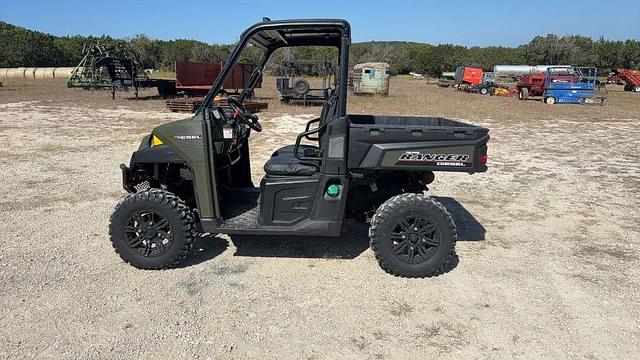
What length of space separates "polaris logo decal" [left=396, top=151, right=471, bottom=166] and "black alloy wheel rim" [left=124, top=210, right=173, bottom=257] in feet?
6.38

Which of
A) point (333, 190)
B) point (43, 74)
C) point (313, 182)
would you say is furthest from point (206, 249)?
point (43, 74)

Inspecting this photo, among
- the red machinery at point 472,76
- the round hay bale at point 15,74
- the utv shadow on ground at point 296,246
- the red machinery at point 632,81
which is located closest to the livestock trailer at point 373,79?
the red machinery at point 472,76

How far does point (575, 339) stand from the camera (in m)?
2.98

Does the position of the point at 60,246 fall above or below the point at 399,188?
below

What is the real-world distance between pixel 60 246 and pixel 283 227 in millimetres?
2155

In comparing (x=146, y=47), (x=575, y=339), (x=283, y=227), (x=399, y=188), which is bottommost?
(x=575, y=339)

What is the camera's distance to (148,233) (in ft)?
12.4

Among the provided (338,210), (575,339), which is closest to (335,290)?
(338,210)

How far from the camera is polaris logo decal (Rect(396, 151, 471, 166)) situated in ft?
11.9

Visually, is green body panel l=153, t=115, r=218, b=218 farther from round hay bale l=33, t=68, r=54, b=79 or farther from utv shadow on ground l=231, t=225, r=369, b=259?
round hay bale l=33, t=68, r=54, b=79

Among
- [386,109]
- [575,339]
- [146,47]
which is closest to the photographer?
[575,339]

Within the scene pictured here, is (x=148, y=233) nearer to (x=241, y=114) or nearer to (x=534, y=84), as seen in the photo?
(x=241, y=114)

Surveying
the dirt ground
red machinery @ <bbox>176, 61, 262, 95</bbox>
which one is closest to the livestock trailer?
red machinery @ <bbox>176, 61, 262, 95</bbox>

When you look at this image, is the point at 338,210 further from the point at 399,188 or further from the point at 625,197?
the point at 625,197
